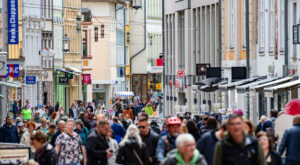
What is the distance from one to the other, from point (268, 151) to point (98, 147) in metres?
3.88

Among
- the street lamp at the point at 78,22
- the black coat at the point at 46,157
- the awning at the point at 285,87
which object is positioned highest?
the street lamp at the point at 78,22

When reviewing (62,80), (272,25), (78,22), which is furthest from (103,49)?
(272,25)

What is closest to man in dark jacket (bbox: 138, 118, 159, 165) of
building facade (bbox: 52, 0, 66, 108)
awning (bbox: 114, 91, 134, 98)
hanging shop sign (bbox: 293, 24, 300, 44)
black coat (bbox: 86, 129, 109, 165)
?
black coat (bbox: 86, 129, 109, 165)

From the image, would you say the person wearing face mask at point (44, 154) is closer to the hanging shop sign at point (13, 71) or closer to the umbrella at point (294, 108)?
the umbrella at point (294, 108)

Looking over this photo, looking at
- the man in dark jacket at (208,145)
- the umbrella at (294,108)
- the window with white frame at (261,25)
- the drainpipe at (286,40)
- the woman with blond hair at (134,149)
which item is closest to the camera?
the man in dark jacket at (208,145)

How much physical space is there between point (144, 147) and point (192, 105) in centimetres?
4585

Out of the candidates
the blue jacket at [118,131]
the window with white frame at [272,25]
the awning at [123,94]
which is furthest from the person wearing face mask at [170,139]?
the awning at [123,94]

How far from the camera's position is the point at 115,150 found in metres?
17.6

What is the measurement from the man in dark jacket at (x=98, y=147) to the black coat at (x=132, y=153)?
0.70m

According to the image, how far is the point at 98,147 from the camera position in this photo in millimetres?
17297

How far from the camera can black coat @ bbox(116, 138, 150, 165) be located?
53.8 feet

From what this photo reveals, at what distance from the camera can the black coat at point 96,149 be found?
17.2 m

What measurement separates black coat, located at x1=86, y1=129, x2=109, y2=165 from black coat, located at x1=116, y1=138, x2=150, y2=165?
0.70 metres

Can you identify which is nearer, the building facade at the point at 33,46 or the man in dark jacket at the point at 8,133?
the man in dark jacket at the point at 8,133
